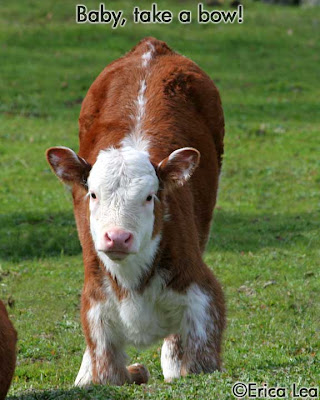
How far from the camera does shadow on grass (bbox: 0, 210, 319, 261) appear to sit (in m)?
13.3

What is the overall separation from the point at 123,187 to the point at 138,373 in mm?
1967

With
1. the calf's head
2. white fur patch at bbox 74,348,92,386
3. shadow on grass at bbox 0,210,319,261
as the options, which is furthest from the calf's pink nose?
shadow on grass at bbox 0,210,319,261

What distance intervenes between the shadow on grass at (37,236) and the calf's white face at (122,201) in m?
5.84

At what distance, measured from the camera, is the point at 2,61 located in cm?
2536

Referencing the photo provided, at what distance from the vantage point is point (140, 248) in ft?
24.1

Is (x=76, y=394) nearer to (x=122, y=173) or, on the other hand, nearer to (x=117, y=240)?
(x=117, y=240)

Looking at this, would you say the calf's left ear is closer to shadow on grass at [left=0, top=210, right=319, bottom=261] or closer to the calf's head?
the calf's head

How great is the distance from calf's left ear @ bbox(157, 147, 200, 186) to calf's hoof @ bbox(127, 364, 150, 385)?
5.94 ft

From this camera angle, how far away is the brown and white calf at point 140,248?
23.8 feet

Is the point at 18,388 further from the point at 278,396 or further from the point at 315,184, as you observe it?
the point at 315,184

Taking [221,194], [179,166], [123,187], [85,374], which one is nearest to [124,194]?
[123,187]

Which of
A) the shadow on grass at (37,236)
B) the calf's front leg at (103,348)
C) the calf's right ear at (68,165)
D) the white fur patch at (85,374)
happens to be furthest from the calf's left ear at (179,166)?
the shadow on grass at (37,236)

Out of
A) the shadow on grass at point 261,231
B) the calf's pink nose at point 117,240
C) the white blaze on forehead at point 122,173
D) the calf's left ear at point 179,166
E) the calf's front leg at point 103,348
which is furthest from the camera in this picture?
the shadow on grass at point 261,231

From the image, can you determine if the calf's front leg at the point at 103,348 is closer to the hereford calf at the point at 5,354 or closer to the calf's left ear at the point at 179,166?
the hereford calf at the point at 5,354
